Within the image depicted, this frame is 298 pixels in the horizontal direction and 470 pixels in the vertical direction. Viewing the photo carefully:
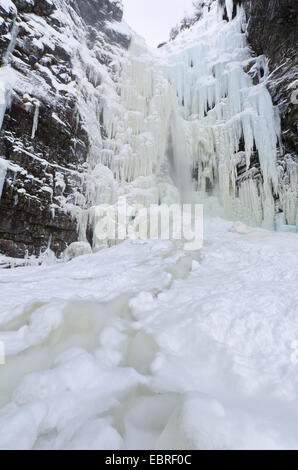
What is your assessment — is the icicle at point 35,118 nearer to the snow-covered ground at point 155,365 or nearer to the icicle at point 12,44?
the icicle at point 12,44

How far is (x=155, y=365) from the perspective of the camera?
169 centimetres

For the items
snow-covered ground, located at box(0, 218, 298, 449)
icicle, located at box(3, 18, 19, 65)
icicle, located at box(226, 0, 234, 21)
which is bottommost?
snow-covered ground, located at box(0, 218, 298, 449)

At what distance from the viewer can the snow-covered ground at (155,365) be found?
1.11 metres

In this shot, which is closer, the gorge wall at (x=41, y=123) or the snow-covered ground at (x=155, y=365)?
the snow-covered ground at (x=155, y=365)

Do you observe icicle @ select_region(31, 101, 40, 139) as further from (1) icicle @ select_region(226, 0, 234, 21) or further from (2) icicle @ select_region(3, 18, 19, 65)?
(1) icicle @ select_region(226, 0, 234, 21)

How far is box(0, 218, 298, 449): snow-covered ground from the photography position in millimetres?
1105

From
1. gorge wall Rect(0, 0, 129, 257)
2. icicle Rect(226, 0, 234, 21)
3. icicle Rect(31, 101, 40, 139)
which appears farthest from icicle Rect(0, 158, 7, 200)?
icicle Rect(226, 0, 234, 21)

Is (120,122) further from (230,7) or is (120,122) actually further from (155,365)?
(155,365)

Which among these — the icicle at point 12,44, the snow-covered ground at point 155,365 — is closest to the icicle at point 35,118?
the icicle at point 12,44

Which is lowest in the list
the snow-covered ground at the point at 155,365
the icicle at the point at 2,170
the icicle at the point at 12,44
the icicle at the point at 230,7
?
the snow-covered ground at the point at 155,365

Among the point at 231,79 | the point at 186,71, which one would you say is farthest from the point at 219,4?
the point at 231,79

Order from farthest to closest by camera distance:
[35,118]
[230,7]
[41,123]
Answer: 1. [230,7]
2. [41,123]
3. [35,118]

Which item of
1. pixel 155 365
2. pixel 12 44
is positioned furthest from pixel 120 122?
pixel 155 365

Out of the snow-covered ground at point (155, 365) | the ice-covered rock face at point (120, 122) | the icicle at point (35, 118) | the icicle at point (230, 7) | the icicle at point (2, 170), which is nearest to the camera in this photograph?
the snow-covered ground at point (155, 365)
